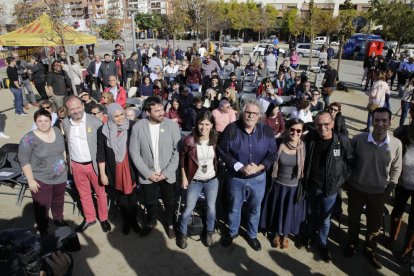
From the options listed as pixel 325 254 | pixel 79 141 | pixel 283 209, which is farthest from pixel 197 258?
pixel 79 141

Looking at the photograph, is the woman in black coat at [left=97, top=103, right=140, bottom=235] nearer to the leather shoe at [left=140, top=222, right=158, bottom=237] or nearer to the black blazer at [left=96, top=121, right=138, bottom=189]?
the black blazer at [left=96, top=121, right=138, bottom=189]

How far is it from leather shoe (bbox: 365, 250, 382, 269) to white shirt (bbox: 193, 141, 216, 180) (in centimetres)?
208

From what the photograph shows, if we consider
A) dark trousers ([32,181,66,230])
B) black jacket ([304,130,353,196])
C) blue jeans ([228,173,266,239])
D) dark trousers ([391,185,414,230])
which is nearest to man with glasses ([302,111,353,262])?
black jacket ([304,130,353,196])

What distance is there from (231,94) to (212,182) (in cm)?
386

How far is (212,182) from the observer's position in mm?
3723

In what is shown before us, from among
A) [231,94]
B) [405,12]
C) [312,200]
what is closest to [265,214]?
[312,200]

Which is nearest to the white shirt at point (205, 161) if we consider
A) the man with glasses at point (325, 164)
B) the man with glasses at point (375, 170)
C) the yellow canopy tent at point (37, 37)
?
the man with glasses at point (325, 164)

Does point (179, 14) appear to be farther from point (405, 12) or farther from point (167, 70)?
point (405, 12)

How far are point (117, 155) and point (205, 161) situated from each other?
107 centimetres

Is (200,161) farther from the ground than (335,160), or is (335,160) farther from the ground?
(335,160)

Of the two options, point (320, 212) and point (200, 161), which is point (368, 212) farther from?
point (200, 161)

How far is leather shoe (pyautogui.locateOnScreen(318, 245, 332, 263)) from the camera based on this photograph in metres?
3.71

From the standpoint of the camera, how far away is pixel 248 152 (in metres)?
3.45

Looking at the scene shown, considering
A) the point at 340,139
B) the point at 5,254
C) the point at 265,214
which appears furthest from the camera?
the point at 265,214
